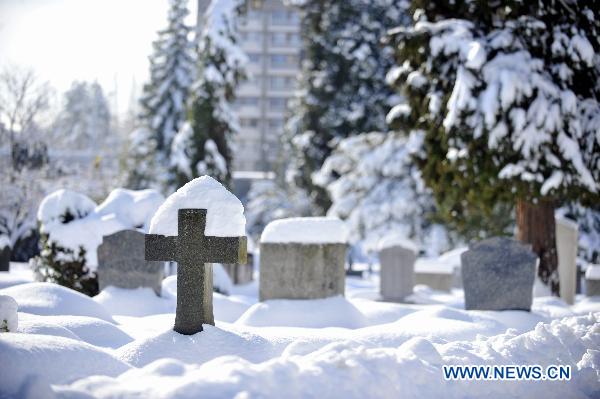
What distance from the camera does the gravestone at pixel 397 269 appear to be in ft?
49.8

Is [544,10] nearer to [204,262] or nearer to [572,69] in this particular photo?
[572,69]

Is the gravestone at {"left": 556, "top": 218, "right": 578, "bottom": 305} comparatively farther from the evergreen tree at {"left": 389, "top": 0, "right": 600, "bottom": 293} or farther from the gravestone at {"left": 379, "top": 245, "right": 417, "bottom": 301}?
the gravestone at {"left": 379, "top": 245, "right": 417, "bottom": 301}

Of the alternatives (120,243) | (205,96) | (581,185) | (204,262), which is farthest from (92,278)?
(205,96)

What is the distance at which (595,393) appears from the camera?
5.20m

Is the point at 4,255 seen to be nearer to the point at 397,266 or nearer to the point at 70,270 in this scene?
the point at 70,270

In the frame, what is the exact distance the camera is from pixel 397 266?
1528 cm

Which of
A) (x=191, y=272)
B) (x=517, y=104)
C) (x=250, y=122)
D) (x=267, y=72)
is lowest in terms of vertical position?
(x=191, y=272)

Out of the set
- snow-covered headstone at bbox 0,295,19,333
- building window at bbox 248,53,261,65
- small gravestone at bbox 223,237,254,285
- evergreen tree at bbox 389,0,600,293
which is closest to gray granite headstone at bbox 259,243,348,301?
evergreen tree at bbox 389,0,600,293

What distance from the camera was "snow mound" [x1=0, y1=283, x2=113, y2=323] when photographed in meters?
7.60

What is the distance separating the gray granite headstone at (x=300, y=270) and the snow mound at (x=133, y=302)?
5.32 feet

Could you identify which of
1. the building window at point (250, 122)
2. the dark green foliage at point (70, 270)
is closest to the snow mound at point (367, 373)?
the dark green foliage at point (70, 270)

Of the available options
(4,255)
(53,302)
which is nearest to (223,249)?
(53,302)

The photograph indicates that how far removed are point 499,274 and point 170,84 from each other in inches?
984

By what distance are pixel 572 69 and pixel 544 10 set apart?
49.8 inches
